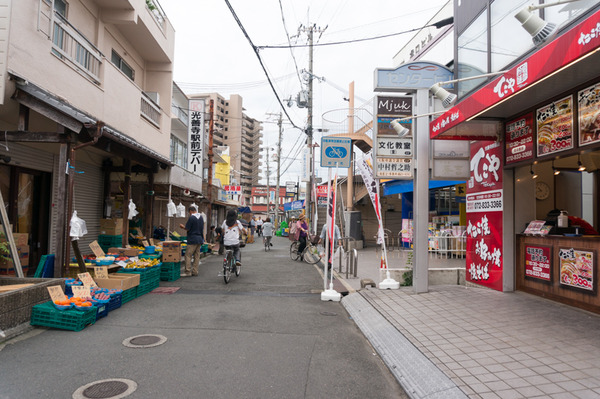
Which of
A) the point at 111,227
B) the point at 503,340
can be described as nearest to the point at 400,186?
the point at 111,227

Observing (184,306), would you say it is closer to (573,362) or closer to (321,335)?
(321,335)

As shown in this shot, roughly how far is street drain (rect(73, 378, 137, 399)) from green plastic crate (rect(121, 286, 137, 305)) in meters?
3.48

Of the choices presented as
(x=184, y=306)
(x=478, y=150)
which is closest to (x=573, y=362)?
(x=478, y=150)

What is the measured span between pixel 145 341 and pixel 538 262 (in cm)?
683

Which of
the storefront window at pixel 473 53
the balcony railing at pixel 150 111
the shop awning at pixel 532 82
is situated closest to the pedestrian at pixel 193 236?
the balcony railing at pixel 150 111

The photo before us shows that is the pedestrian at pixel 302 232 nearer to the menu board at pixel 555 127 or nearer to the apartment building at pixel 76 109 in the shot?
the apartment building at pixel 76 109

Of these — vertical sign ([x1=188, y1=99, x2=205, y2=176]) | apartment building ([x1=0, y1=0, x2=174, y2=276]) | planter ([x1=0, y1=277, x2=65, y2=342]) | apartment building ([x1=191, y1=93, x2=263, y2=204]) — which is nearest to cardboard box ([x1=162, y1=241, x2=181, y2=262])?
apartment building ([x1=0, y1=0, x2=174, y2=276])

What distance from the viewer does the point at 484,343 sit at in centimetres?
479

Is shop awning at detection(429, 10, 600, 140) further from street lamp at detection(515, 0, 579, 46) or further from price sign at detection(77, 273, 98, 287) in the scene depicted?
price sign at detection(77, 273, 98, 287)

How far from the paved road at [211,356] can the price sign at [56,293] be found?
0.51 metres

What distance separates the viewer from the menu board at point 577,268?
19.2ft

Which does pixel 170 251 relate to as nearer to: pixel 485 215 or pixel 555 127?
pixel 485 215

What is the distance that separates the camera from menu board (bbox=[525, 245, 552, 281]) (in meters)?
6.75

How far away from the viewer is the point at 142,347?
4.81 metres
